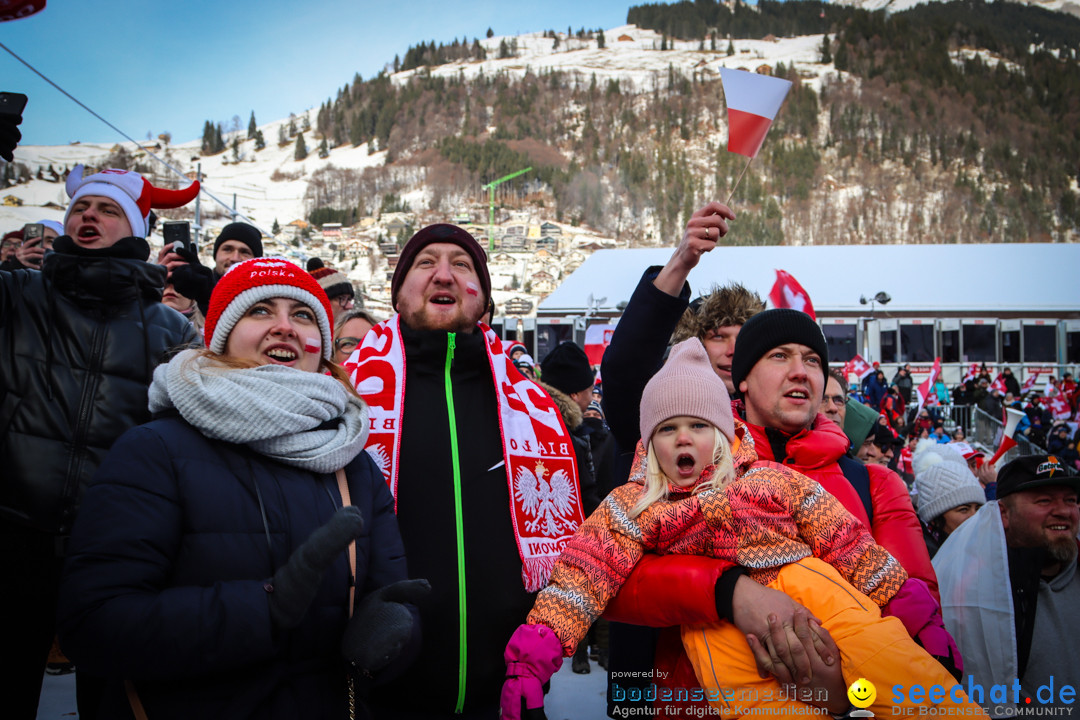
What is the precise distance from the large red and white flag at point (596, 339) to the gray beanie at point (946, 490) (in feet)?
48.9

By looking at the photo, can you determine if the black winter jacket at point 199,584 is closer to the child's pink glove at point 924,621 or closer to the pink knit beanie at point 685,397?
the pink knit beanie at point 685,397

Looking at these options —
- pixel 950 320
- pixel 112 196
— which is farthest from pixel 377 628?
pixel 950 320

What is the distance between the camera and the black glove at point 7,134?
84.2 inches

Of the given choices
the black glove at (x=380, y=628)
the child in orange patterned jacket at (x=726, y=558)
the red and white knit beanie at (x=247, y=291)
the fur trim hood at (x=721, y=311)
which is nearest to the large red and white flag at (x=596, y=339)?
the fur trim hood at (x=721, y=311)

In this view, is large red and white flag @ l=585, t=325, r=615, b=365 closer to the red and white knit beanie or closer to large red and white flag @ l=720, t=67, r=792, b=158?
large red and white flag @ l=720, t=67, r=792, b=158

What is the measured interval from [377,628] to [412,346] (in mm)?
925

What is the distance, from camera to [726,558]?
5.97 feet

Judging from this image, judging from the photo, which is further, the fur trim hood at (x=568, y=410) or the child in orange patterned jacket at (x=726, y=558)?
the fur trim hood at (x=568, y=410)

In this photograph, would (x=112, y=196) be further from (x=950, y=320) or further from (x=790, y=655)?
(x=950, y=320)

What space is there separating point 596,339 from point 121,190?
17677 millimetres

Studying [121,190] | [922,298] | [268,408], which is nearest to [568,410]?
[121,190]

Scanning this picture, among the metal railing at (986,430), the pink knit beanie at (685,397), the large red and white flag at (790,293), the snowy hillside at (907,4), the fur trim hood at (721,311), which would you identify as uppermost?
the snowy hillside at (907,4)

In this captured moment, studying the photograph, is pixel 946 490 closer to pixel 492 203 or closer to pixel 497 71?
pixel 492 203

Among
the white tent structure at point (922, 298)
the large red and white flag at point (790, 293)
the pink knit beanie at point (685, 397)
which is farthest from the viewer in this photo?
the white tent structure at point (922, 298)
